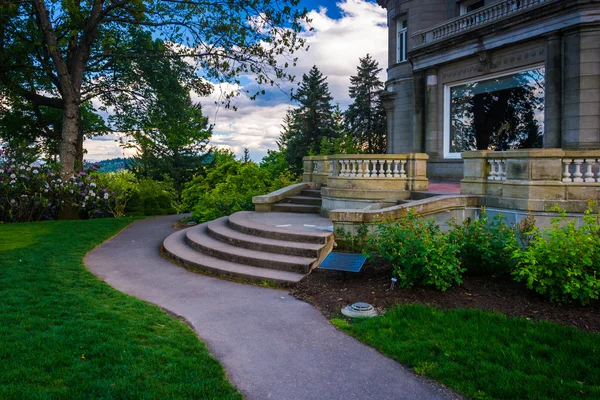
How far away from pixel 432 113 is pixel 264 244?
11.0 meters

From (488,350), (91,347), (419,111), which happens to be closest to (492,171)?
Answer: (488,350)

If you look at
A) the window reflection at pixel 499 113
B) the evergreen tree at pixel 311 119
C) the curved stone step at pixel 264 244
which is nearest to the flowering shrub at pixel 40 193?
the curved stone step at pixel 264 244

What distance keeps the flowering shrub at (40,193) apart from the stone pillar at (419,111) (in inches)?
498

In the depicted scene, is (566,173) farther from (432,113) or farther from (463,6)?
(463,6)

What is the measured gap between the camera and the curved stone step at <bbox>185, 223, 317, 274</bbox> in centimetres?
793

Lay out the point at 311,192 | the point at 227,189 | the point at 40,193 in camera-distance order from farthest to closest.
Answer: the point at 227,189 → the point at 40,193 → the point at 311,192

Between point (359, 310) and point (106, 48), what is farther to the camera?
point (106, 48)

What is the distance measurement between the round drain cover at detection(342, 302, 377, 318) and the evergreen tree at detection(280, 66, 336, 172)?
31.8 m

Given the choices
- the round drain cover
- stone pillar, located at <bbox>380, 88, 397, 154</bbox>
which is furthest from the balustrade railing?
stone pillar, located at <bbox>380, 88, 397, 154</bbox>

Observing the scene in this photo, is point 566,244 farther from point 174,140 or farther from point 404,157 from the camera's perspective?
point 174,140

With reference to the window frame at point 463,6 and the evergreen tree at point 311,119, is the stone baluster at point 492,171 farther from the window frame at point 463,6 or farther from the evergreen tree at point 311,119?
the evergreen tree at point 311,119

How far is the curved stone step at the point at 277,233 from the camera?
874 cm

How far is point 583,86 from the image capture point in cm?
1218

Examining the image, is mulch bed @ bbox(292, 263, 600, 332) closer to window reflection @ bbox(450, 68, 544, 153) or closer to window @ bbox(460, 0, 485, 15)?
window reflection @ bbox(450, 68, 544, 153)
